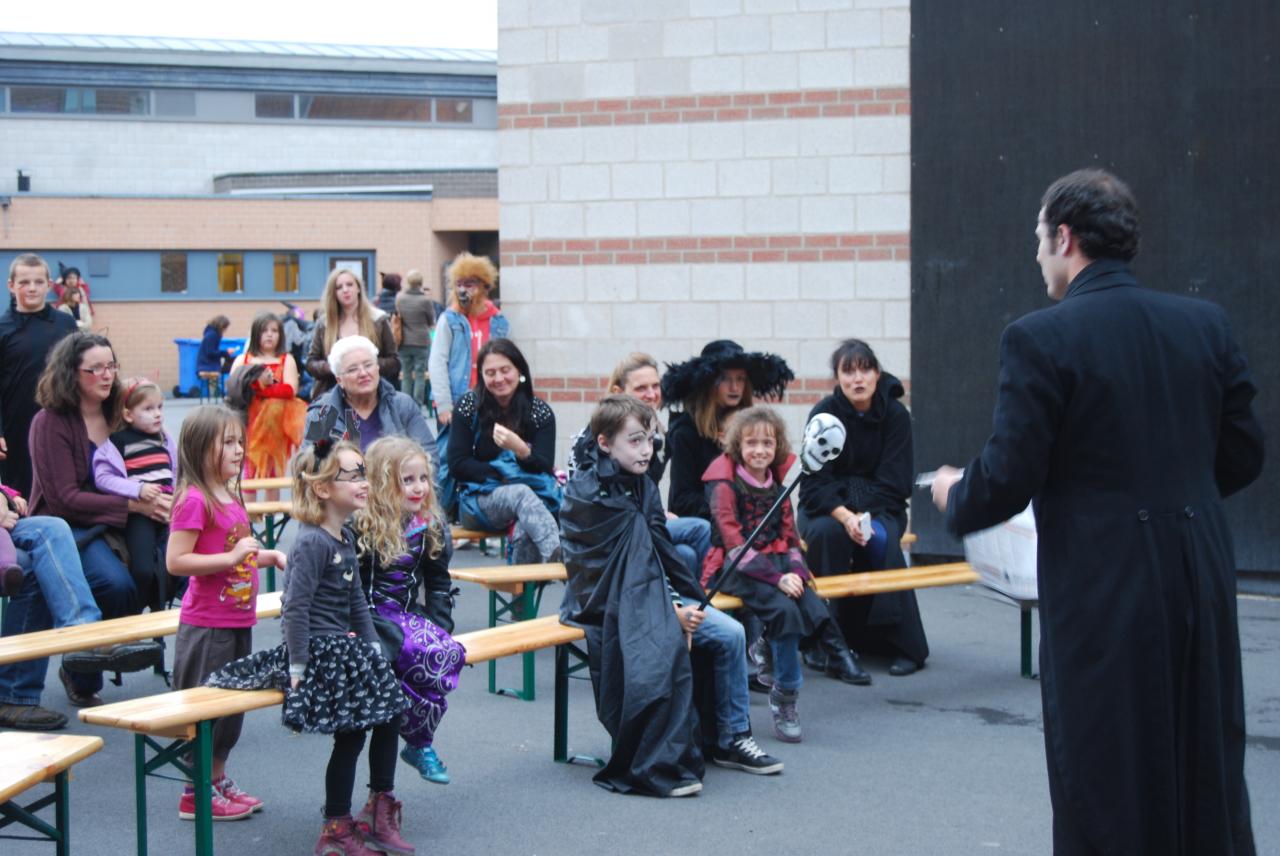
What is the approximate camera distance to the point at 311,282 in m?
32.2

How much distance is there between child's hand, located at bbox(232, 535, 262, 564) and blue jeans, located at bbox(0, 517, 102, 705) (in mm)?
1428

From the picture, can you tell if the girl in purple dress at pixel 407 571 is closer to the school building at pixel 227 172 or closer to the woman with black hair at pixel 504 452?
the woman with black hair at pixel 504 452

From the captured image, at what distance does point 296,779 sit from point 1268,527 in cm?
662

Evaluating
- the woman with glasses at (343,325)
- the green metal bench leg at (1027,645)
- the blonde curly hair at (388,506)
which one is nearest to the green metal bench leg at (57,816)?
the blonde curly hair at (388,506)

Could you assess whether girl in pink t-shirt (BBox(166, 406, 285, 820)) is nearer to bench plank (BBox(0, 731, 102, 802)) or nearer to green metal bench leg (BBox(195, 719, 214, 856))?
green metal bench leg (BBox(195, 719, 214, 856))

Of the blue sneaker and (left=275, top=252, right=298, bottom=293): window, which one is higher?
(left=275, top=252, right=298, bottom=293): window

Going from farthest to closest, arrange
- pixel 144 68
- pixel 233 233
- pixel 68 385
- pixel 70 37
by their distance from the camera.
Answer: pixel 70 37 < pixel 144 68 < pixel 233 233 < pixel 68 385

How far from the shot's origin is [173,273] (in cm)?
3161

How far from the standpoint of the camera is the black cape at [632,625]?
5.62 meters

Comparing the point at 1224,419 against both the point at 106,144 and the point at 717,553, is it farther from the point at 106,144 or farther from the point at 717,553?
the point at 106,144

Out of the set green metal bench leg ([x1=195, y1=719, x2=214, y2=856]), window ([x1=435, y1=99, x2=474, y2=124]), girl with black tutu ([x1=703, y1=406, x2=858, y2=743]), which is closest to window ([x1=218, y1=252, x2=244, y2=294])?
window ([x1=435, y1=99, x2=474, y2=124])

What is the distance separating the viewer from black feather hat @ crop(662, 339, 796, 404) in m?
7.66

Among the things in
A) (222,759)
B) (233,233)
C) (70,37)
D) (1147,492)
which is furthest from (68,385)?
(70,37)

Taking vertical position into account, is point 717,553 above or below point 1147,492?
below
